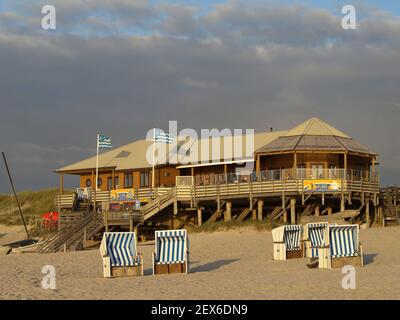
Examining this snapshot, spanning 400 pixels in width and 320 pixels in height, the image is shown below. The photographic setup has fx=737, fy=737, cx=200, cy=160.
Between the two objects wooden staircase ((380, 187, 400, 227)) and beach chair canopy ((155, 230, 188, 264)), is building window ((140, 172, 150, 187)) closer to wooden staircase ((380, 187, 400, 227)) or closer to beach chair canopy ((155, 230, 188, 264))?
wooden staircase ((380, 187, 400, 227))

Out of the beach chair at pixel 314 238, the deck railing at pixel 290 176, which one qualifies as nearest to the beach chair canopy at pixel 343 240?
the beach chair at pixel 314 238

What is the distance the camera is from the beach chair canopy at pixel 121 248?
2044 centimetres

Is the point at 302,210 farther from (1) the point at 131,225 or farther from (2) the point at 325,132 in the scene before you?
(1) the point at 131,225

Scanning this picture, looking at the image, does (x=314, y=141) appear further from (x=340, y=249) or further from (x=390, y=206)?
(x=340, y=249)

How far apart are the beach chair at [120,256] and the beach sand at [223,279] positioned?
47 centimetres

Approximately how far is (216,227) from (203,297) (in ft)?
74.0

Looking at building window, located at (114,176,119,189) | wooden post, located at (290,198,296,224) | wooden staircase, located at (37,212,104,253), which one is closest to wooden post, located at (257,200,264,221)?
wooden post, located at (290,198,296,224)

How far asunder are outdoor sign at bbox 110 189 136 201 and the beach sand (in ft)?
41.9

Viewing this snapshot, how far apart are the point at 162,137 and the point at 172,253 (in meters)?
21.7

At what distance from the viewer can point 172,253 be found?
69.1ft

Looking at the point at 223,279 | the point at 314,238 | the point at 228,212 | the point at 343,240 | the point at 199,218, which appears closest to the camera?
the point at 223,279

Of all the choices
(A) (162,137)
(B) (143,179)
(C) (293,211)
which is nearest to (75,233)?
(A) (162,137)

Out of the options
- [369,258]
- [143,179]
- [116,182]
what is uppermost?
[143,179]

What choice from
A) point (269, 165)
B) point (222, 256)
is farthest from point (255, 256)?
point (269, 165)
